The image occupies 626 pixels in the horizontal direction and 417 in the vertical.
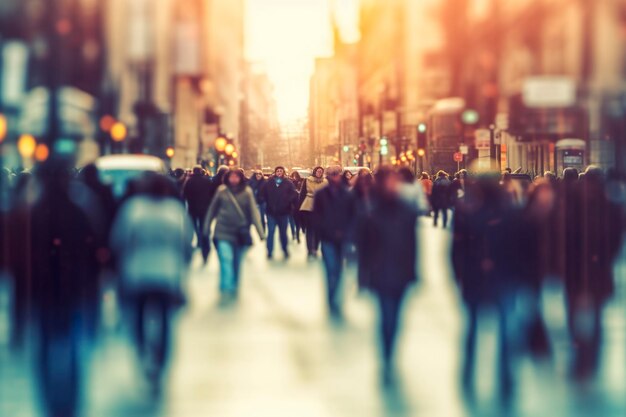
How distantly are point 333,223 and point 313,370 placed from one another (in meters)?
5.18

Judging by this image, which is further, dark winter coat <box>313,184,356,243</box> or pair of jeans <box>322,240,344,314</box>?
pair of jeans <box>322,240,344,314</box>

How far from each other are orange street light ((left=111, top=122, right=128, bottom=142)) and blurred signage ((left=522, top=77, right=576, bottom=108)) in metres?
12.7

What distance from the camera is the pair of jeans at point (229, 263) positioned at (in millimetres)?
15609

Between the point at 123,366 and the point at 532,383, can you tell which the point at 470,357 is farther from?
the point at 123,366

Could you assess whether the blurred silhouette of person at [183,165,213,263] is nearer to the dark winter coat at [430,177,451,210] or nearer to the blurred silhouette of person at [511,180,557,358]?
the blurred silhouette of person at [511,180,557,358]

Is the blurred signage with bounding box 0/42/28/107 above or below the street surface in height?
above

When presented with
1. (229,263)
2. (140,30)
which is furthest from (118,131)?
(229,263)

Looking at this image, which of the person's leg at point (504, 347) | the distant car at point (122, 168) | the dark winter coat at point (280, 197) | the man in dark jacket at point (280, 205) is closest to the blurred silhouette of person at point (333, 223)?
the person's leg at point (504, 347)

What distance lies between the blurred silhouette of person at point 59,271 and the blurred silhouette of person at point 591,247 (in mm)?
4593

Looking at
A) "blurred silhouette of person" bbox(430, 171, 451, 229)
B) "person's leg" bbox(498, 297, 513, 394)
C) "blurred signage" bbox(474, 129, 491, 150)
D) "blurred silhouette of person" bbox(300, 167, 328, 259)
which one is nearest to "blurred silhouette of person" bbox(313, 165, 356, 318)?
"person's leg" bbox(498, 297, 513, 394)

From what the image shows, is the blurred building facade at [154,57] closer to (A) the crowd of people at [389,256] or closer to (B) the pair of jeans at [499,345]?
(A) the crowd of people at [389,256]

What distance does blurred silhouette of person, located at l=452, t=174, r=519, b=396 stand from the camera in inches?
351

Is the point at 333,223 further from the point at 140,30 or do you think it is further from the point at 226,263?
the point at 140,30

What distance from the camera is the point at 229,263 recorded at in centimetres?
1569
